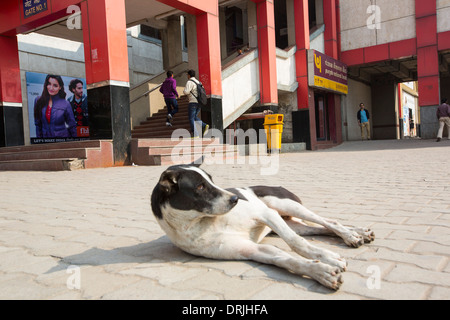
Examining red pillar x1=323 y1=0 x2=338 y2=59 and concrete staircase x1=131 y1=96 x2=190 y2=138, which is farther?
red pillar x1=323 y1=0 x2=338 y2=59

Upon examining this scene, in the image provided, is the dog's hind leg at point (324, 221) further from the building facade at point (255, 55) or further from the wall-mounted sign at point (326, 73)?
the wall-mounted sign at point (326, 73)

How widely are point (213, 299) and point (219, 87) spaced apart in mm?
12140

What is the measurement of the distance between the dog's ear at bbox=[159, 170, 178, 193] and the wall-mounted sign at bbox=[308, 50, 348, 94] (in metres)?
16.9

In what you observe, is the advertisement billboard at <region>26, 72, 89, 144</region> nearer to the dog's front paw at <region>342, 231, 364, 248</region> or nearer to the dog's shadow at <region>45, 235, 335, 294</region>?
the dog's shadow at <region>45, 235, 335, 294</region>

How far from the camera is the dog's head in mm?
2131

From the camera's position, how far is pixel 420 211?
3.62 m

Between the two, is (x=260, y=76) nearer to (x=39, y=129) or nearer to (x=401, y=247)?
(x=39, y=129)

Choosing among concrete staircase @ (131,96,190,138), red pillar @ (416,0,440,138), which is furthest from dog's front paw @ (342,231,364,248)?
red pillar @ (416,0,440,138)

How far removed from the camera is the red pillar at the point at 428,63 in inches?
726

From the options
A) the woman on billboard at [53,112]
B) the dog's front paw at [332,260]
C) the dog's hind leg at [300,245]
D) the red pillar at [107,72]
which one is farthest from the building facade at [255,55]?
the dog's front paw at [332,260]

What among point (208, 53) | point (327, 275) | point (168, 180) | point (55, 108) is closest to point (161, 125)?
point (208, 53)

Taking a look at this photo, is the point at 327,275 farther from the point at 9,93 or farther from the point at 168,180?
the point at 9,93

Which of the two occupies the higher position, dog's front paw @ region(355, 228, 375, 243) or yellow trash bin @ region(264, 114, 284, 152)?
yellow trash bin @ region(264, 114, 284, 152)

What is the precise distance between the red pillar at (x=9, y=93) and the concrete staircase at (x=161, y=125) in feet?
14.4
